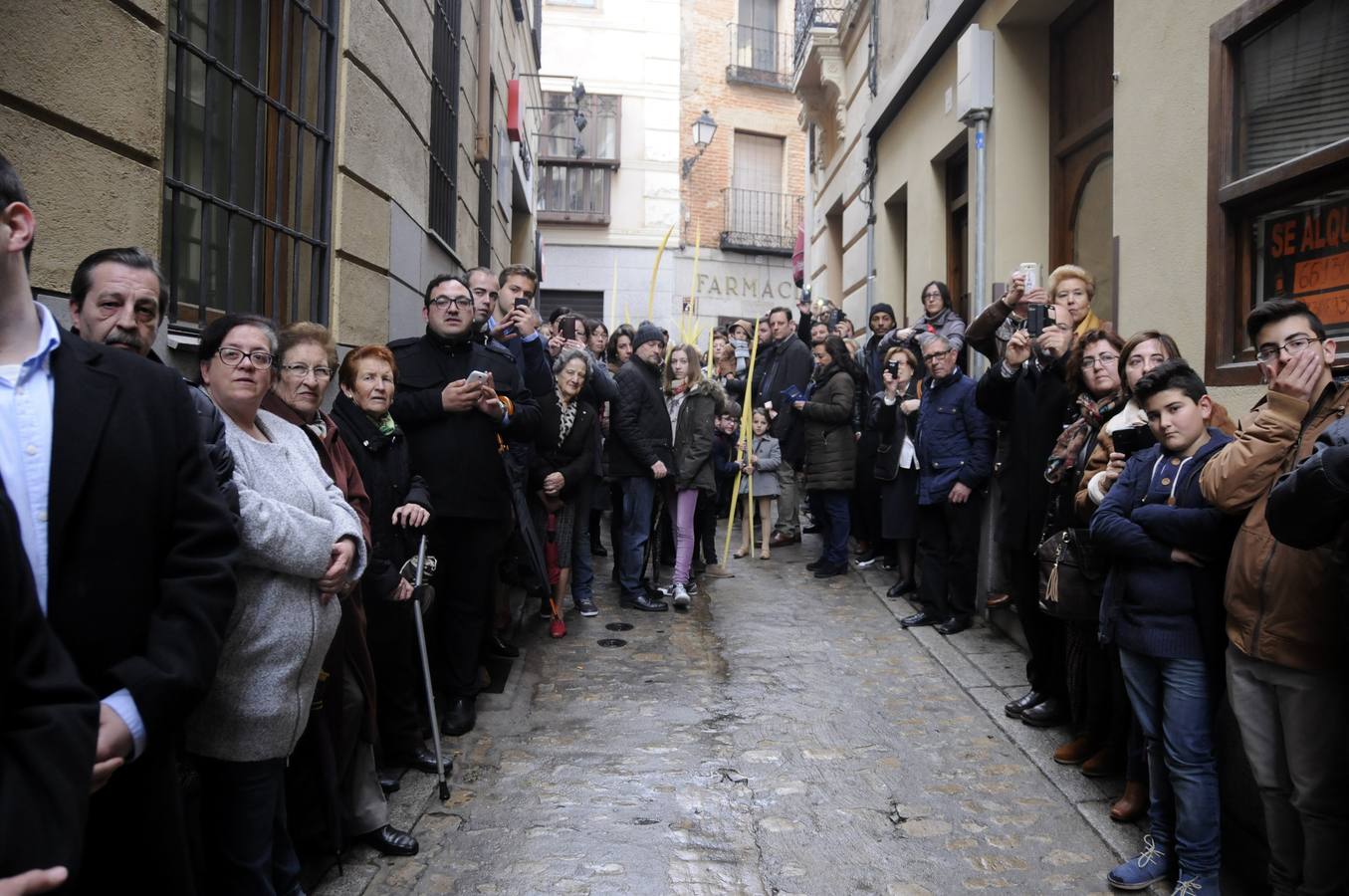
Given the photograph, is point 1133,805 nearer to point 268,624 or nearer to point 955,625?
point 955,625

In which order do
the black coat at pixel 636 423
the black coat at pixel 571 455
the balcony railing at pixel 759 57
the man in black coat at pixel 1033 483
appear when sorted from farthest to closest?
the balcony railing at pixel 759 57 → the black coat at pixel 636 423 → the black coat at pixel 571 455 → the man in black coat at pixel 1033 483

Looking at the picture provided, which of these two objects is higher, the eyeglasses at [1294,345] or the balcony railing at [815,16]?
the balcony railing at [815,16]

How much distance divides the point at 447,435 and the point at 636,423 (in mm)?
2870

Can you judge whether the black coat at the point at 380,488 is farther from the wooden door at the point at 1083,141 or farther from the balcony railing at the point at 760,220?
the balcony railing at the point at 760,220

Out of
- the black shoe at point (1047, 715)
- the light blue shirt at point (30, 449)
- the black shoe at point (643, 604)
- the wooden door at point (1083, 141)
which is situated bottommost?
the black shoe at point (1047, 715)

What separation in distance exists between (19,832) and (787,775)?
11.3 feet

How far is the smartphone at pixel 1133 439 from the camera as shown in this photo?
3945 mm

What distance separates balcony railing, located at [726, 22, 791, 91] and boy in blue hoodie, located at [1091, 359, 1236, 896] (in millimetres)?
22976

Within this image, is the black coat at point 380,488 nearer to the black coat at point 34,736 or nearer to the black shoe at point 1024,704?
the black coat at point 34,736

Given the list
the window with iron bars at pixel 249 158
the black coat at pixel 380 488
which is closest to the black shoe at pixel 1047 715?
the black coat at pixel 380 488

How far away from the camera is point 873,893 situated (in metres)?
3.51

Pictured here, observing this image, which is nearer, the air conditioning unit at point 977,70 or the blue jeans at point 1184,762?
the blue jeans at point 1184,762

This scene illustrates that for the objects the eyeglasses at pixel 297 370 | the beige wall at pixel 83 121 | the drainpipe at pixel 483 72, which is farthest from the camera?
the drainpipe at pixel 483 72

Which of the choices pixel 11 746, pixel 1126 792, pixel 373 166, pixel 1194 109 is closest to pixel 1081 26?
pixel 1194 109
